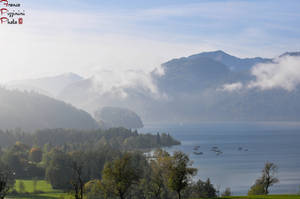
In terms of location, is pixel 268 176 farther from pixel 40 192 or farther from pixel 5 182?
pixel 40 192

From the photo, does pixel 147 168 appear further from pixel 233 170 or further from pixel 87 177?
pixel 233 170

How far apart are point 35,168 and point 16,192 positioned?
34.9 meters

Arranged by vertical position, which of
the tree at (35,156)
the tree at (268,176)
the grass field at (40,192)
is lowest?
the grass field at (40,192)

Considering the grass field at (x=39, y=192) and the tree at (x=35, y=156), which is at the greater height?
the tree at (x=35, y=156)

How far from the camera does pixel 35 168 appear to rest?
128 meters

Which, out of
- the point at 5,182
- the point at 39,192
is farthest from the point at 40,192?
the point at 5,182

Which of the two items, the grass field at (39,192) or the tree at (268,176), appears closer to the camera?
the tree at (268,176)

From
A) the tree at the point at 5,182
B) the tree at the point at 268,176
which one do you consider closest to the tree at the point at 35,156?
the tree at the point at 5,182

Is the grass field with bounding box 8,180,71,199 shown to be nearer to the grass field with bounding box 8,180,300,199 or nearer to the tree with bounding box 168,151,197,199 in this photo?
the grass field with bounding box 8,180,300,199

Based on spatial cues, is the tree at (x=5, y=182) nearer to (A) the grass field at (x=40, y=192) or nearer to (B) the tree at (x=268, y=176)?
(A) the grass field at (x=40, y=192)

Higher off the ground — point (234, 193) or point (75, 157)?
point (75, 157)

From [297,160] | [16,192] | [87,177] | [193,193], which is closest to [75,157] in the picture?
[87,177]

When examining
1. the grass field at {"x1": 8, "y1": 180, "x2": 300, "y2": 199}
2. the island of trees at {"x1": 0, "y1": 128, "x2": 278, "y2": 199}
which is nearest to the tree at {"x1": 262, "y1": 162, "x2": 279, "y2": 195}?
the island of trees at {"x1": 0, "y1": 128, "x2": 278, "y2": 199}

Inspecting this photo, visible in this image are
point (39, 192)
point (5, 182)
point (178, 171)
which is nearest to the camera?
point (5, 182)
